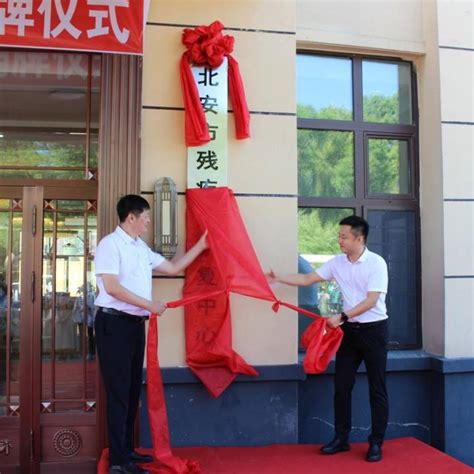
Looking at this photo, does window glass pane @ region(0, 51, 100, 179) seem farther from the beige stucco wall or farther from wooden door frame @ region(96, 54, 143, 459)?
the beige stucco wall

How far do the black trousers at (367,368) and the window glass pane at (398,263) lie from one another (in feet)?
3.37

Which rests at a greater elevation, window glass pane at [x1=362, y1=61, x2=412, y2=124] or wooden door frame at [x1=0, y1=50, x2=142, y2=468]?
window glass pane at [x1=362, y1=61, x2=412, y2=124]

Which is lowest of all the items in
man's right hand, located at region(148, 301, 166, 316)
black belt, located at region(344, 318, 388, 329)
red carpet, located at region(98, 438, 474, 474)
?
red carpet, located at region(98, 438, 474, 474)

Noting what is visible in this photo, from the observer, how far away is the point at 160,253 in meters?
4.27

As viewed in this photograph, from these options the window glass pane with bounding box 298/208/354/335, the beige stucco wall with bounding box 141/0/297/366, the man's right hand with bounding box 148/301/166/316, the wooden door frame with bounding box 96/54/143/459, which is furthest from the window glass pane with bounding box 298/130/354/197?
the man's right hand with bounding box 148/301/166/316

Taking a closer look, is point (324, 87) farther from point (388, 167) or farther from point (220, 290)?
point (220, 290)

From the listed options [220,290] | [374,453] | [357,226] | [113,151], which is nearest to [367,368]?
[374,453]

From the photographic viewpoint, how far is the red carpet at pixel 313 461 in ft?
13.0

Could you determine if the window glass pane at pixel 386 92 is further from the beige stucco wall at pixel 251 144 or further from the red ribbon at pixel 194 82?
the red ribbon at pixel 194 82

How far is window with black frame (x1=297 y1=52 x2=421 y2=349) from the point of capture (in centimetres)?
506

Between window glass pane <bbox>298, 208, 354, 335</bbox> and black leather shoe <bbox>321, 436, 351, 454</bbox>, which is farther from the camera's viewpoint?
window glass pane <bbox>298, 208, 354, 335</bbox>

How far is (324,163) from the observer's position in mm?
5094

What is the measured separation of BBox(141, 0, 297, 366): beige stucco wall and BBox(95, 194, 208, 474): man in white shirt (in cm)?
49

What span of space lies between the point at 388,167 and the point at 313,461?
2584mm
